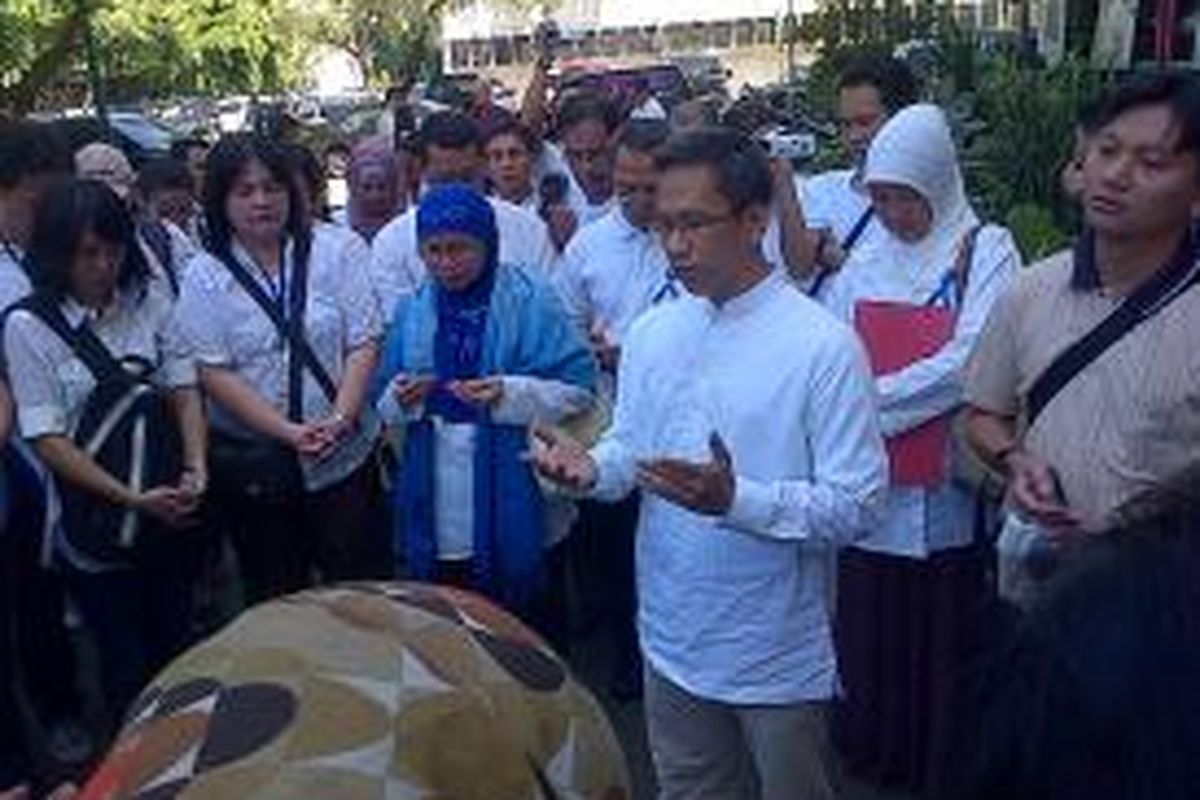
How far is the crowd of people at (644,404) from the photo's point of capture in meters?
3.31

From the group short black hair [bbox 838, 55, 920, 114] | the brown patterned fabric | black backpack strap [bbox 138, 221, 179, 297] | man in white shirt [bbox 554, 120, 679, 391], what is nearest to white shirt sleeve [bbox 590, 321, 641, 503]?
the brown patterned fabric

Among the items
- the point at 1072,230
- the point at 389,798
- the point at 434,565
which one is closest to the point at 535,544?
the point at 434,565

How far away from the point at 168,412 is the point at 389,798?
3.03 meters

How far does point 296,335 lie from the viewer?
4.98 m

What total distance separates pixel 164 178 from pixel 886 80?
3415 millimetres

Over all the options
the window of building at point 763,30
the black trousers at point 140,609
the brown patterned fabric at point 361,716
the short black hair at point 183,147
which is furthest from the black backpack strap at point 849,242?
the window of building at point 763,30

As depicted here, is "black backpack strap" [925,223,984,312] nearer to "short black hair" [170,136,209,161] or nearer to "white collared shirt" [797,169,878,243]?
"white collared shirt" [797,169,878,243]

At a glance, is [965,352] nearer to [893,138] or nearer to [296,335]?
[893,138]

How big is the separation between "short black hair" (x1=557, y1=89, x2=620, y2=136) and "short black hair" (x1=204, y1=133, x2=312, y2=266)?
6.31 ft

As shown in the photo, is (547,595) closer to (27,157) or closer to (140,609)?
(140,609)

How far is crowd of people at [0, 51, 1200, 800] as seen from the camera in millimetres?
3309

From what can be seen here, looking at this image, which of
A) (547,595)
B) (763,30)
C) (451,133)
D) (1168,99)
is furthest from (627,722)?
(763,30)

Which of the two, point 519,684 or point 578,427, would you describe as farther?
point 578,427

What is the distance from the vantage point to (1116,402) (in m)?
3.27
